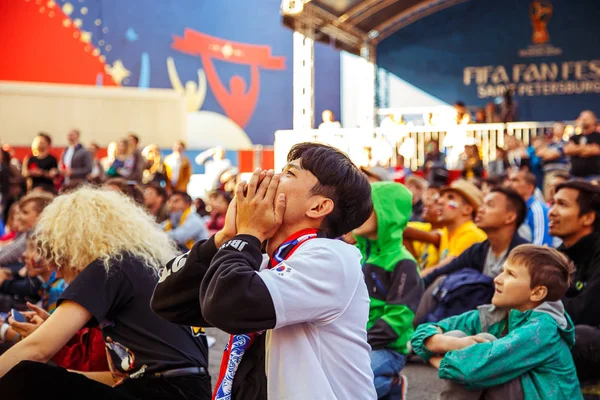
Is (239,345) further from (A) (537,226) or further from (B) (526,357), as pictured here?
(A) (537,226)

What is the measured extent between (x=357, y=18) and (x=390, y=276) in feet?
Answer: 50.3

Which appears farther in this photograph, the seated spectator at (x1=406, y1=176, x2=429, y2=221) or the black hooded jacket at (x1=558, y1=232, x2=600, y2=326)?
the seated spectator at (x1=406, y1=176, x2=429, y2=221)

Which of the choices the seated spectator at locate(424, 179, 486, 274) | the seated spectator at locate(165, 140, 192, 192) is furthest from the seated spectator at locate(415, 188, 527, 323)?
the seated spectator at locate(165, 140, 192, 192)

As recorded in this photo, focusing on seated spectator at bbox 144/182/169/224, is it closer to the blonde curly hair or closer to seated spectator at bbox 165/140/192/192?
the blonde curly hair

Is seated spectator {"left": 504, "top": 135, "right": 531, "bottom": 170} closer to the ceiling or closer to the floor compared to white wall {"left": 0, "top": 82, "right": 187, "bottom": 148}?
closer to the floor

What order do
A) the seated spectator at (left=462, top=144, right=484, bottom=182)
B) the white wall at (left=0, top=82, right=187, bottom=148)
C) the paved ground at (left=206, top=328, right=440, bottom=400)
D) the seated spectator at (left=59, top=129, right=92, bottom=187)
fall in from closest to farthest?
the paved ground at (left=206, top=328, right=440, bottom=400) < the seated spectator at (left=59, top=129, right=92, bottom=187) < the seated spectator at (left=462, top=144, right=484, bottom=182) < the white wall at (left=0, top=82, right=187, bottom=148)

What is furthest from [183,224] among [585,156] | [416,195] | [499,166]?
[499,166]

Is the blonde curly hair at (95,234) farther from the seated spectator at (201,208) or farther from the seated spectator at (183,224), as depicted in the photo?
the seated spectator at (201,208)

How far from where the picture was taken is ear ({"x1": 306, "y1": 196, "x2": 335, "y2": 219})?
203cm

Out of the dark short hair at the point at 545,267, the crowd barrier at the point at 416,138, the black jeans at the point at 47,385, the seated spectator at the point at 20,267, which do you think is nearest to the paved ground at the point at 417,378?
the seated spectator at the point at 20,267

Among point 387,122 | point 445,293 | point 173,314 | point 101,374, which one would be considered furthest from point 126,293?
point 387,122

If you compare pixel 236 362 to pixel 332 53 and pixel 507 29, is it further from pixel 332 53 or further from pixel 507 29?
pixel 332 53

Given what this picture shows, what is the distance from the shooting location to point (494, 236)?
4684mm

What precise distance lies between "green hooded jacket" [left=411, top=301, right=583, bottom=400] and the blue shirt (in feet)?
10.9
